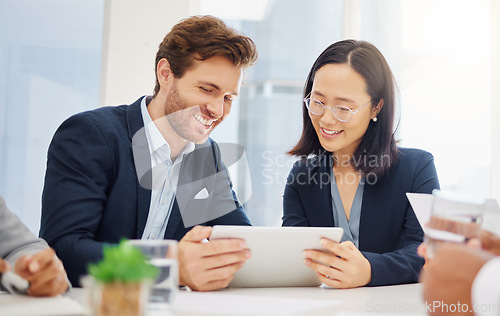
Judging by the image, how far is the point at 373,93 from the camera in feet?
6.31

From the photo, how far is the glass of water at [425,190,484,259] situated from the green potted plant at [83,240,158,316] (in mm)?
532

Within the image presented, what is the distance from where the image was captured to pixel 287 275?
1314mm

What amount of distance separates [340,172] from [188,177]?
64 cm

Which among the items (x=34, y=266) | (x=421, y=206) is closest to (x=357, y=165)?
(x=421, y=206)

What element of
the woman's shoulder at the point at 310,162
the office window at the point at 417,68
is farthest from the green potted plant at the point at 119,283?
the office window at the point at 417,68

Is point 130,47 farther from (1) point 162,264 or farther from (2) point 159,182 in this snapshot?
(1) point 162,264

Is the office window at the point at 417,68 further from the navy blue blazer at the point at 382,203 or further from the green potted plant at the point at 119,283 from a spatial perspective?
the green potted plant at the point at 119,283

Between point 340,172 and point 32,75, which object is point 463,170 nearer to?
point 340,172

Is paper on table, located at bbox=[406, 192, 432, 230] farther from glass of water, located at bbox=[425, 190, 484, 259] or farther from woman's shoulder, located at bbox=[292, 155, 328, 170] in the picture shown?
woman's shoulder, located at bbox=[292, 155, 328, 170]

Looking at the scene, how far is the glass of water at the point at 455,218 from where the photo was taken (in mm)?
864

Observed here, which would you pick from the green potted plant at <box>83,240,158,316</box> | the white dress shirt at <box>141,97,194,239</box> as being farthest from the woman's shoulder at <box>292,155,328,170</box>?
the green potted plant at <box>83,240,158,316</box>

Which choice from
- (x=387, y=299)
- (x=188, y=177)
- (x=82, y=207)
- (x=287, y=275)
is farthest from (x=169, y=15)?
(x=387, y=299)

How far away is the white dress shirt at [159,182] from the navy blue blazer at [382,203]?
489mm

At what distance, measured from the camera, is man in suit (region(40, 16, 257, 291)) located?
1.29 meters
